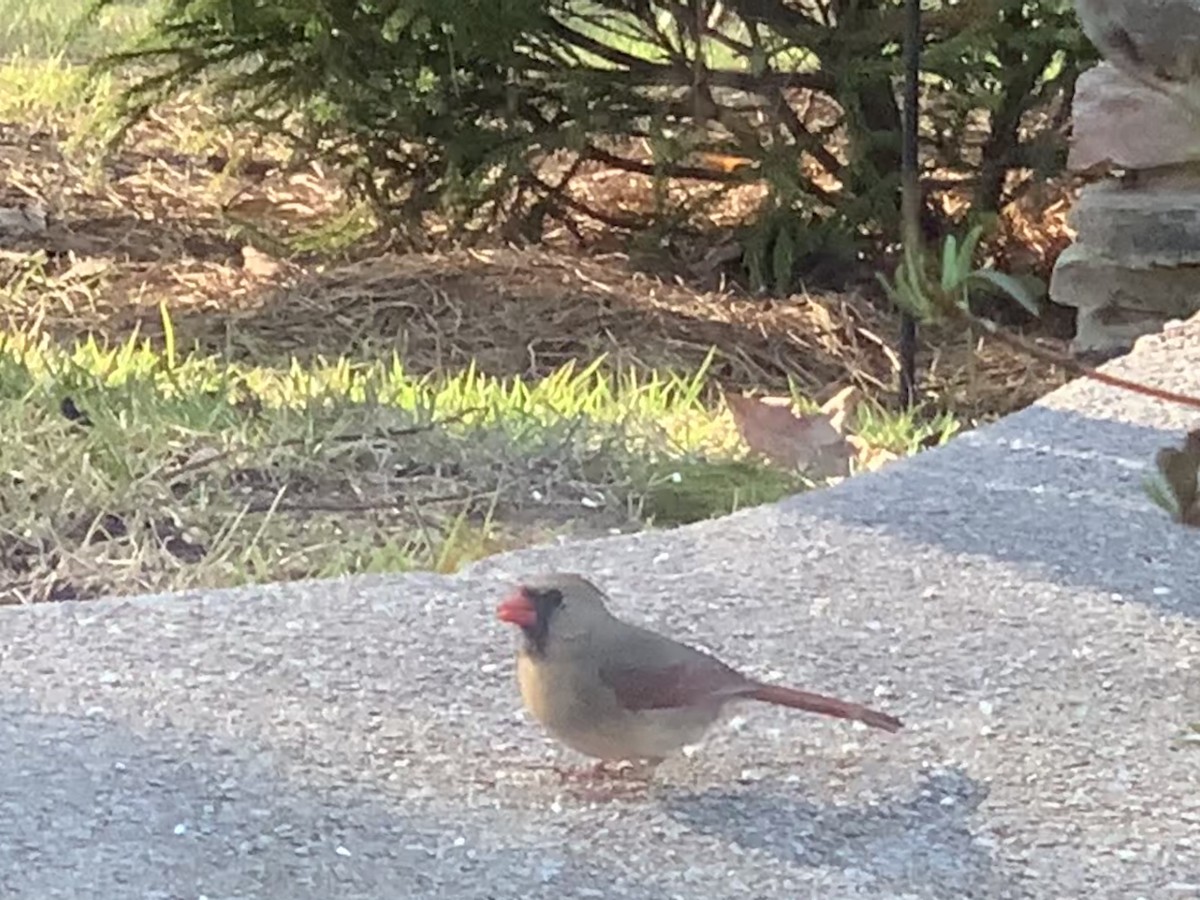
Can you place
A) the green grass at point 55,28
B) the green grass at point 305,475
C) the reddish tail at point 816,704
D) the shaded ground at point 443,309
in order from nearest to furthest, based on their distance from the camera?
1. the reddish tail at point 816,704
2. the green grass at point 305,475
3. the shaded ground at point 443,309
4. the green grass at point 55,28

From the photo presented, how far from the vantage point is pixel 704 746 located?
1910 mm

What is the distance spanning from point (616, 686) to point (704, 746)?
7.6 inches

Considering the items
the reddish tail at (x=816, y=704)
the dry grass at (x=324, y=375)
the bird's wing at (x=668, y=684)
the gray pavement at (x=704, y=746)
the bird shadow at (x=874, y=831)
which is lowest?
the dry grass at (x=324, y=375)

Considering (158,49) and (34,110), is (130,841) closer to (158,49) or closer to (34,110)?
(158,49)

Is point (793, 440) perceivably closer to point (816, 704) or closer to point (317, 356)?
point (317, 356)

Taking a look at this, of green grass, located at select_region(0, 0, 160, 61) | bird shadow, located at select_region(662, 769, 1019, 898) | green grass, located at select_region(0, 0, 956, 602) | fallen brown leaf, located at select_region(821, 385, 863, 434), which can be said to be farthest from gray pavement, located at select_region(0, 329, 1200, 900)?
green grass, located at select_region(0, 0, 160, 61)

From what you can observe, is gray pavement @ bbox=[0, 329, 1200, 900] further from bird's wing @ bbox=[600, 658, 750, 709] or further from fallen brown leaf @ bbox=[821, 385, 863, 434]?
fallen brown leaf @ bbox=[821, 385, 863, 434]

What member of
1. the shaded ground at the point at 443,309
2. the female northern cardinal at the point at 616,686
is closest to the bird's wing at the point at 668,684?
the female northern cardinal at the point at 616,686

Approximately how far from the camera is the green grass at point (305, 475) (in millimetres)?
2561

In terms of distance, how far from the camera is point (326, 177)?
582 centimetres

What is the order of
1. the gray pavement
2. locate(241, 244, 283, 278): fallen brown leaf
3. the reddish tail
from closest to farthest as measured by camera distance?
the gray pavement < the reddish tail < locate(241, 244, 283, 278): fallen brown leaf

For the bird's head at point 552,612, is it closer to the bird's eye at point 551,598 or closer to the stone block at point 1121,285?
the bird's eye at point 551,598

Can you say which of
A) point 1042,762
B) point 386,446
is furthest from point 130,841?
point 386,446

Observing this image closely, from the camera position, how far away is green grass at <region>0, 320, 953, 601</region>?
2561 millimetres
